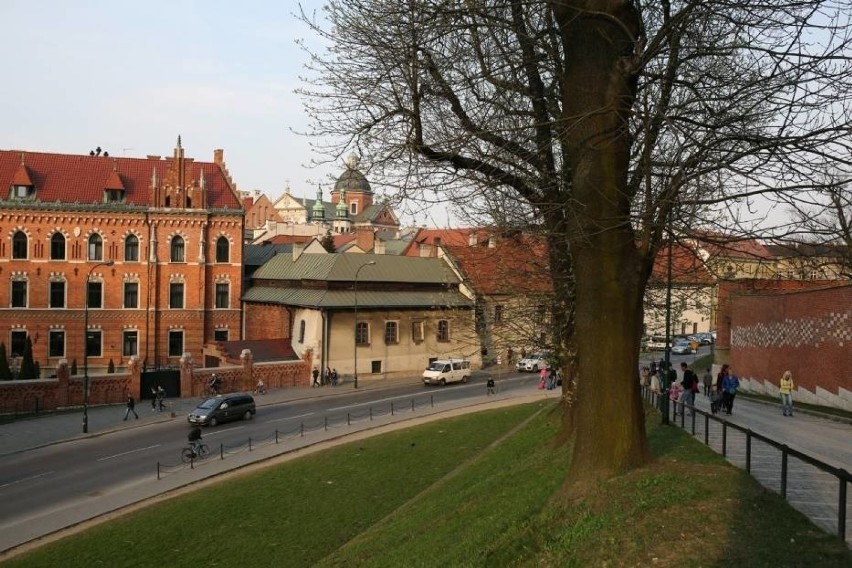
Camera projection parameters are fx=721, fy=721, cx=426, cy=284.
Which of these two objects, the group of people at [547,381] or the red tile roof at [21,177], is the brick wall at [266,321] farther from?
the group of people at [547,381]

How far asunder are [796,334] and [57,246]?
1745 inches

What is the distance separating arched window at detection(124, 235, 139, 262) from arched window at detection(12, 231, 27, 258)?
6.17 metres

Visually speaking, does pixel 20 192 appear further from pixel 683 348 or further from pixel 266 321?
pixel 683 348

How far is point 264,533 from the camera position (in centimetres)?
1711

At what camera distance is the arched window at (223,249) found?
52.6 meters

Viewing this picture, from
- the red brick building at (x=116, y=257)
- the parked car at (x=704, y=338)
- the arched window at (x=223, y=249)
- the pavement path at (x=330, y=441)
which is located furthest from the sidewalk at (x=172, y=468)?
the parked car at (x=704, y=338)

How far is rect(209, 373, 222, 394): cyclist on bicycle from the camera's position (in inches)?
1620

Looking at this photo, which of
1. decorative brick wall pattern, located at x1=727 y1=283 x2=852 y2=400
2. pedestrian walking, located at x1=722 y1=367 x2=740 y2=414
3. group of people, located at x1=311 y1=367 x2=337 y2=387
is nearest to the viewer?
pedestrian walking, located at x1=722 y1=367 x2=740 y2=414

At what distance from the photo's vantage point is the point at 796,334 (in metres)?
29.2

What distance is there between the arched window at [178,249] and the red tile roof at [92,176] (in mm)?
3294

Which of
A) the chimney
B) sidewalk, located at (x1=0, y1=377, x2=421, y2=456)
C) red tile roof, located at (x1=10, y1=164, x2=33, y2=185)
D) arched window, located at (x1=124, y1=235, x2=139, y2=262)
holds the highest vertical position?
red tile roof, located at (x1=10, y1=164, x2=33, y2=185)

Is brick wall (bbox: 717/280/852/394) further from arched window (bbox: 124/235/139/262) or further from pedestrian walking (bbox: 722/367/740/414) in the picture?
arched window (bbox: 124/235/139/262)

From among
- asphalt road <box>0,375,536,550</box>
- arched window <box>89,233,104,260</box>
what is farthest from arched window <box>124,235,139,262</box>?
asphalt road <box>0,375,536,550</box>

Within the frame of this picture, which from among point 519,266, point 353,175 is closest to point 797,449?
point 519,266
